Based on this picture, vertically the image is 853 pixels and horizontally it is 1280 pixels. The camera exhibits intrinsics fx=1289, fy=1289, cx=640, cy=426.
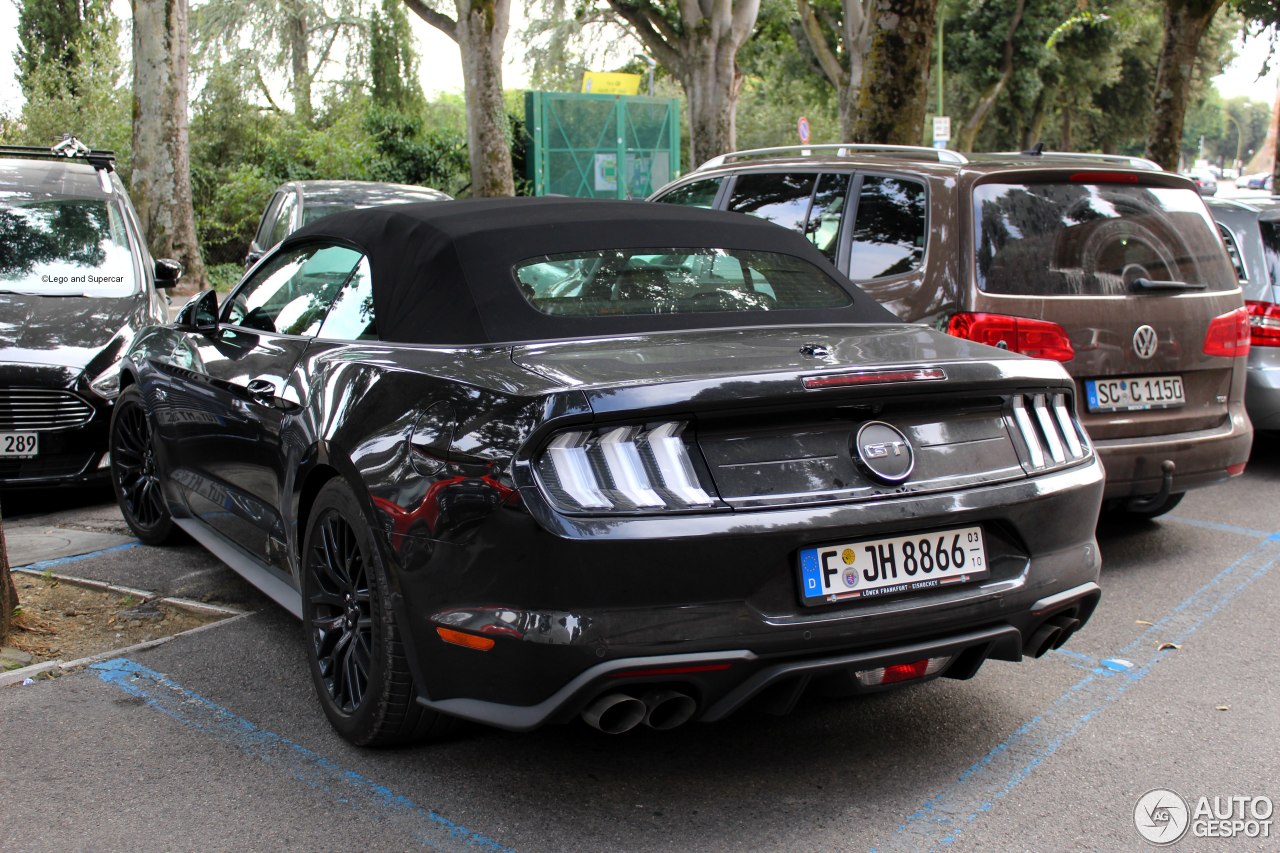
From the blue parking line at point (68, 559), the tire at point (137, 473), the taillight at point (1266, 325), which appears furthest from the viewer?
the taillight at point (1266, 325)

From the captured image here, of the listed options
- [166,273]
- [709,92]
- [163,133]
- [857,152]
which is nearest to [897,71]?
[857,152]

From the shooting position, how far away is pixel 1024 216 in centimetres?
568

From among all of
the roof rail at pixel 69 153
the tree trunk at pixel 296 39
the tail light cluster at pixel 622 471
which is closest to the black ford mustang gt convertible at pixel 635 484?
the tail light cluster at pixel 622 471

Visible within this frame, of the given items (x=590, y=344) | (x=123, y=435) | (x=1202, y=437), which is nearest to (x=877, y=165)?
(x=1202, y=437)

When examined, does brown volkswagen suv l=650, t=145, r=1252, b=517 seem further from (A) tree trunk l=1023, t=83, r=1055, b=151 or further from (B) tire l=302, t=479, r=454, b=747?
(A) tree trunk l=1023, t=83, r=1055, b=151

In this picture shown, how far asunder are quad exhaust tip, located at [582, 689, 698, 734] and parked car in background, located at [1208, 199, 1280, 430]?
234 inches

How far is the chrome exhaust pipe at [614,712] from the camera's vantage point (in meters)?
3.08

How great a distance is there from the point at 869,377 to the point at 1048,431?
0.75 m

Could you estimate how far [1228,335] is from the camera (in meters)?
6.00

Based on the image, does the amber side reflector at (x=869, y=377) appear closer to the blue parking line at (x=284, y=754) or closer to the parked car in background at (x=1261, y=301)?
the blue parking line at (x=284, y=754)

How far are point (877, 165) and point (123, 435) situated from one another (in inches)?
154

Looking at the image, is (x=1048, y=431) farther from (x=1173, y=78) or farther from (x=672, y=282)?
(x=1173, y=78)

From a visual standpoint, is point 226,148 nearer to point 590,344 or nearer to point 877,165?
point 877,165

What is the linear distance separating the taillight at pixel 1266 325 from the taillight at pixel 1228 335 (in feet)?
7.09
